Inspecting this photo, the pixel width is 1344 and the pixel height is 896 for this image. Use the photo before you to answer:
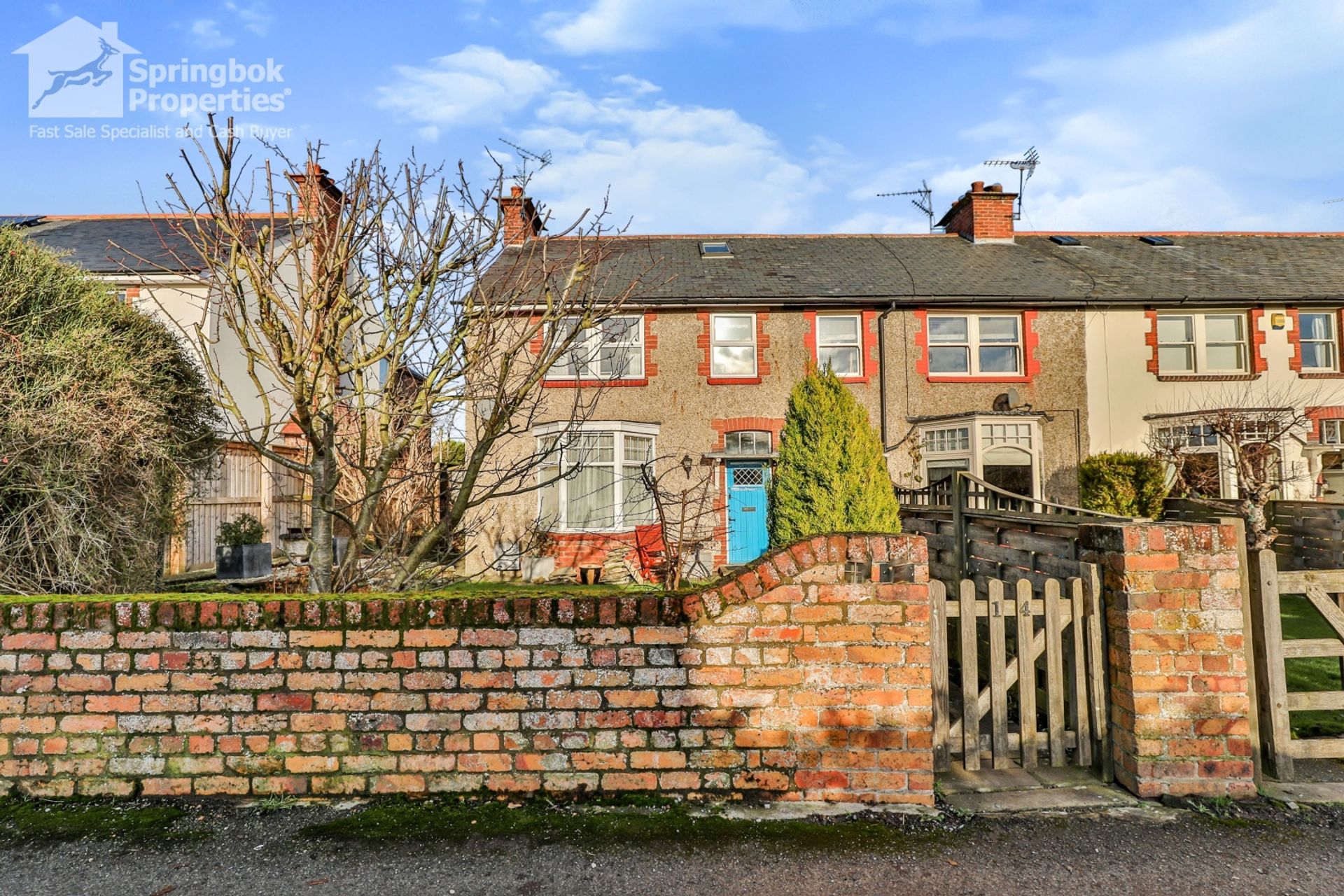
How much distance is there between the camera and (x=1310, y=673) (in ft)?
19.2

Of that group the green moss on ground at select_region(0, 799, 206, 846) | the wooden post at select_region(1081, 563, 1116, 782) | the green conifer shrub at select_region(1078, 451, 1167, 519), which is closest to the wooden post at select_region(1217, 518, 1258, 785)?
the wooden post at select_region(1081, 563, 1116, 782)

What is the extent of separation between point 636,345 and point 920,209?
1140 centimetres

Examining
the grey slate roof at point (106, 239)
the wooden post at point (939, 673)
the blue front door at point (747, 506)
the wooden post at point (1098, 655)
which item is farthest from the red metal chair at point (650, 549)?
the grey slate roof at point (106, 239)

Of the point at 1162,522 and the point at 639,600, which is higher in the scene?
the point at 1162,522

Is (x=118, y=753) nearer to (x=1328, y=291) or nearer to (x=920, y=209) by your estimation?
(x=1328, y=291)

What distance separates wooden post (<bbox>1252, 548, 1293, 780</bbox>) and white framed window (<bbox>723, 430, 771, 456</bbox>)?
10.1 metres

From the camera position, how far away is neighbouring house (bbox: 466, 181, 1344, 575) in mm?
13656

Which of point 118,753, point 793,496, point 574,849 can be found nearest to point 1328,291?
point 793,496

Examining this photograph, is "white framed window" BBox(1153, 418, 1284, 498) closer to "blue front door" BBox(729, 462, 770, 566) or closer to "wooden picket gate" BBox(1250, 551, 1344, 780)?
"blue front door" BBox(729, 462, 770, 566)

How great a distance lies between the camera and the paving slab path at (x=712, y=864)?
110 inches

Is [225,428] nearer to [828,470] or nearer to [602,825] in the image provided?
[602,825]

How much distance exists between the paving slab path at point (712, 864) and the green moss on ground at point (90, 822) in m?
0.06

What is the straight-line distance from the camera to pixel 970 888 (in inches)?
110

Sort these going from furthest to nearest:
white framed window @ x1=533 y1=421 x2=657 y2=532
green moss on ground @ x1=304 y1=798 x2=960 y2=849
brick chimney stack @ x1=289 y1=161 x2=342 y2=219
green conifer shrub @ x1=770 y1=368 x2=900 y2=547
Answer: white framed window @ x1=533 y1=421 x2=657 y2=532 → green conifer shrub @ x1=770 y1=368 x2=900 y2=547 → brick chimney stack @ x1=289 y1=161 x2=342 y2=219 → green moss on ground @ x1=304 y1=798 x2=960 y2=849
